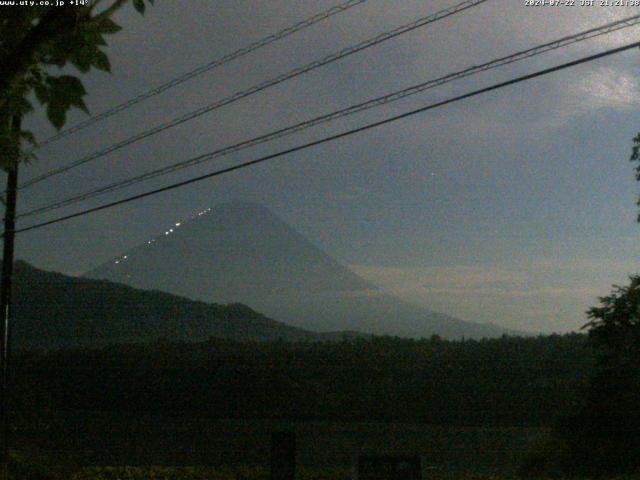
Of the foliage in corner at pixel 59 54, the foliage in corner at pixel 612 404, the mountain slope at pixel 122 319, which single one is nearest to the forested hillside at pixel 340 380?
the foliage in corner at pixel 612 404

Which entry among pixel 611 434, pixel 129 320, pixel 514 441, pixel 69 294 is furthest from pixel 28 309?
pixel 611 434

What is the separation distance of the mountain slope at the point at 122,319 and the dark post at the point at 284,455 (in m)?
68.4

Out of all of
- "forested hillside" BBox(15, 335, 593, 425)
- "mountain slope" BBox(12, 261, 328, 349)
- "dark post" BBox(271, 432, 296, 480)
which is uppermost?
"mountain slope" BBox(12, 261, 328, 349)

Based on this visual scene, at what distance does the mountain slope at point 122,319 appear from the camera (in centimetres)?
8312

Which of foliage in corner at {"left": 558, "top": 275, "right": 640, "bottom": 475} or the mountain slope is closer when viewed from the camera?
foliage in corner at {"left": 558, "top": 275, "right": 640, "bottom": 475}

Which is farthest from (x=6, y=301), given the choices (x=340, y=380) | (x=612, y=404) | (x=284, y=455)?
(x=340, y=380)

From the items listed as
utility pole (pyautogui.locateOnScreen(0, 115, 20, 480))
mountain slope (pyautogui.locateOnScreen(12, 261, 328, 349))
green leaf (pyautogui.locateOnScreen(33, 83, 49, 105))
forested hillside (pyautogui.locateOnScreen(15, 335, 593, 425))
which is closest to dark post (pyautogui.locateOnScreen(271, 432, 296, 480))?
utility pole (pyautogui.locateOnScreen(0, 115, 20, 480))

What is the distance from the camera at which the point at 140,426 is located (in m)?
27.9

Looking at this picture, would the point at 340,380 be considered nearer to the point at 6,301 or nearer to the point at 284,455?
the point at 6,301

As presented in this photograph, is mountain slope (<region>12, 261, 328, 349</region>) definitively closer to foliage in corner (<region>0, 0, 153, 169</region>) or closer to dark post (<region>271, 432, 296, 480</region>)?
dark post (<region>271, 432, 296, 480</region>)

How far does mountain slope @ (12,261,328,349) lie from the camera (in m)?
83.1

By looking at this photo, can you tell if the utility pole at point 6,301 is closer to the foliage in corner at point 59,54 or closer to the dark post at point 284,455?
the dark post at point 284,455

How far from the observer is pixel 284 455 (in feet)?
34.4

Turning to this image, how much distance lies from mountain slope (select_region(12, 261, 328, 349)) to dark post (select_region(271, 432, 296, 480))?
68.4 m
